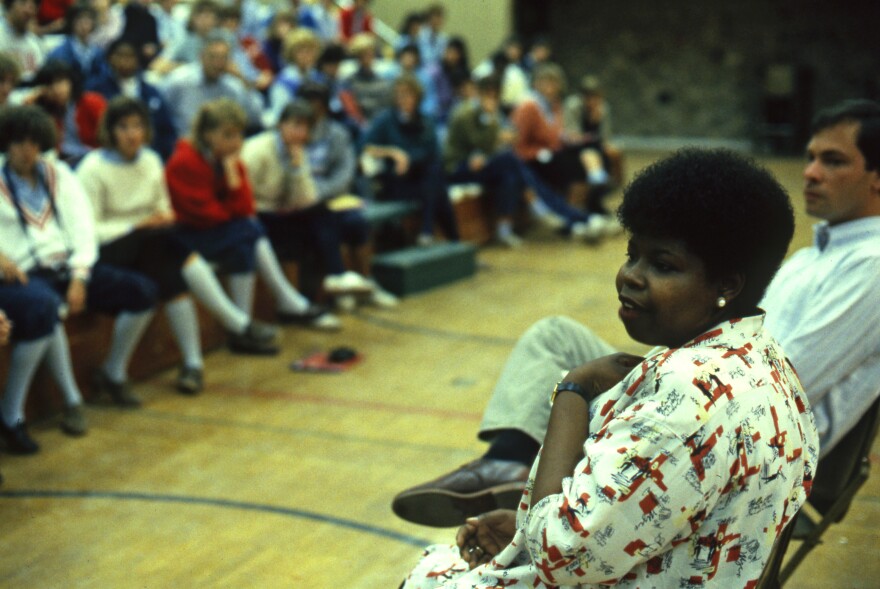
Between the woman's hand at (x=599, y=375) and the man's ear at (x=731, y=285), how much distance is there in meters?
0.18

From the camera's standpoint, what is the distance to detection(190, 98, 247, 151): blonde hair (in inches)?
184

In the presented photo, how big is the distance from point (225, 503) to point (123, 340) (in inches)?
48.5

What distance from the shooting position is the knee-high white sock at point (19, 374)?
11.9 ft

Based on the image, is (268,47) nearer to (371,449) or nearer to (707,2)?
(371,449)

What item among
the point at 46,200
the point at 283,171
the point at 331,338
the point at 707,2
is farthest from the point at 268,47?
the point at 707,2

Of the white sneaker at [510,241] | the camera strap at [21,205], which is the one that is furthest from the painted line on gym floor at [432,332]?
the white sneaker at [510,241]

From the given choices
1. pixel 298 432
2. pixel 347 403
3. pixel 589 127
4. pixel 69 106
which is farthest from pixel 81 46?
pixel 589 127

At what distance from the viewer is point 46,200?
12.8ft

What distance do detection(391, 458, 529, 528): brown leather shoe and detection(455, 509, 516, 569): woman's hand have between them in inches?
16.9

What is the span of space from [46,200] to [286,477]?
1462 mm

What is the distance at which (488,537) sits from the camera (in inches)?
67.4

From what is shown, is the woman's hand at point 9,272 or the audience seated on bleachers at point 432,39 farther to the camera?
the audience seated on bleachers at point 432,39

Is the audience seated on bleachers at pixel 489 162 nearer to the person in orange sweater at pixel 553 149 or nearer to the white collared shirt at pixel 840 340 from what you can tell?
the person in orange sweater at pixel 553 149

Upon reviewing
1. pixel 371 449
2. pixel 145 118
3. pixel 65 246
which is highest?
pixel 145 118
